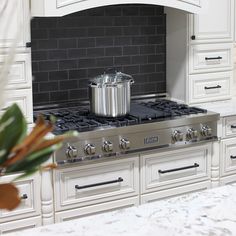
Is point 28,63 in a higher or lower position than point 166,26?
lower

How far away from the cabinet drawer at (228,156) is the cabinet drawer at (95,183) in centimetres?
74

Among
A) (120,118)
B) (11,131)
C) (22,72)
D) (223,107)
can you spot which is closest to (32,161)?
(11,131)

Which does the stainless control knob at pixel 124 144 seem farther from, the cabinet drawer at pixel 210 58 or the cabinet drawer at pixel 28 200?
the cabinet drawer at pixel 210 58

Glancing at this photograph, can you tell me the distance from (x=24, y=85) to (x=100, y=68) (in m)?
0.81

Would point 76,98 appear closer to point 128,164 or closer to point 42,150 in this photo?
point 128,164

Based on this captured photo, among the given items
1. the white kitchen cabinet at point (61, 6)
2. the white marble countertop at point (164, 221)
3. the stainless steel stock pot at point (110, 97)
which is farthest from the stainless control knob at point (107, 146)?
the white marble countertop at point (164, 221)

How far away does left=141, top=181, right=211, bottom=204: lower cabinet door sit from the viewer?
3113mm

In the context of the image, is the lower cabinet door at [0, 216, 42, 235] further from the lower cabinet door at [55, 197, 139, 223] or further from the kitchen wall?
the kitchen wall

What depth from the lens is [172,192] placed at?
3207mm

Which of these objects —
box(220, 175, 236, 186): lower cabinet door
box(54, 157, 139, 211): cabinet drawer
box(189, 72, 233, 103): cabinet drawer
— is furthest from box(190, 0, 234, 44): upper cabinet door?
box(54, 157, 139, 211): cabinet drawer

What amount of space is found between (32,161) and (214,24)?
3.06 metres

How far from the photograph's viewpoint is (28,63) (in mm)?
2912

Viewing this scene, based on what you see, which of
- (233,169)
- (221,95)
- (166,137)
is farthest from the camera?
(221,95)

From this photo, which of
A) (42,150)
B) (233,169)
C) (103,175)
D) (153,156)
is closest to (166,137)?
(153,156)
